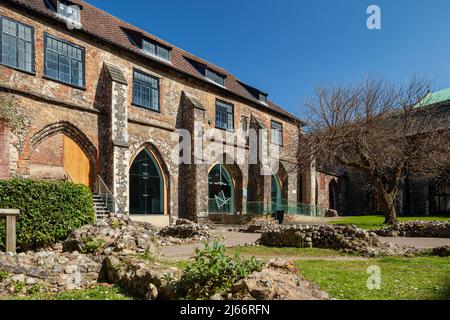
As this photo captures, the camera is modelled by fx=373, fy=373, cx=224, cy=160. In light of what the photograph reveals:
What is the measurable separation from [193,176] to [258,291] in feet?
62.7

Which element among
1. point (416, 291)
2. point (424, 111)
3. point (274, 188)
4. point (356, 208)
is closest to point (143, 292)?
point (416, 291)

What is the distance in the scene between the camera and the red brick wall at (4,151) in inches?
585

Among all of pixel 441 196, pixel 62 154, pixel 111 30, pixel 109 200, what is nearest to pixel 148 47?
pixel 111 30

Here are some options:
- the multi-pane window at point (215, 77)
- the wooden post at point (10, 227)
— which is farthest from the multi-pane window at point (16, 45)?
the multi-pane window at point (215, 77)

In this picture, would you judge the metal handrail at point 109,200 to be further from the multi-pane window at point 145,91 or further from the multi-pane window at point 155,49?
the multi-pane window at point 155,49

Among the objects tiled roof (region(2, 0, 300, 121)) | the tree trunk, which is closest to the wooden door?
tiled roof (region(2, 0, 300, 121))

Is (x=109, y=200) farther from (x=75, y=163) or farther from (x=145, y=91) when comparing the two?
(x=145, y=91)

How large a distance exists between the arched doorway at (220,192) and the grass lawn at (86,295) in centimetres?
1975

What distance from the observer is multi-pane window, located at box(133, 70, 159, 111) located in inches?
832

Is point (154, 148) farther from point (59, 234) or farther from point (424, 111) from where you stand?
point (424, 111)

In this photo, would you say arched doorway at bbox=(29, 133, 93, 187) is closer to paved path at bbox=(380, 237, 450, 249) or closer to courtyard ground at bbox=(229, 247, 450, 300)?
courtyard ground at bbox=(229, 247, 450, 300)

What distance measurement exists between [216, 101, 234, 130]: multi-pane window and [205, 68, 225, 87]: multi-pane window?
1925 mm

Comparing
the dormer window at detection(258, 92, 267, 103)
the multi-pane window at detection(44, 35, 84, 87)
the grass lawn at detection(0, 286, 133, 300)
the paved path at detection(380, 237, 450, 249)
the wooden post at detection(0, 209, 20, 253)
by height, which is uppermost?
the dormer window at detection(258, 92, 267, 103)

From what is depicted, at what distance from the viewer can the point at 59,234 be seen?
12.3m
